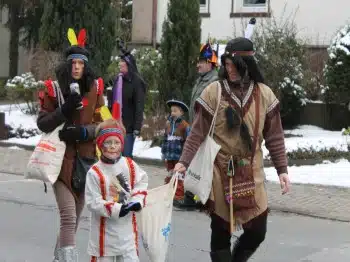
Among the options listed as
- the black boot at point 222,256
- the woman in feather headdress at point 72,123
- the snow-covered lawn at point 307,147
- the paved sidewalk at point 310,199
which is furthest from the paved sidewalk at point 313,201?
the woman in feather headdress at point 72,123

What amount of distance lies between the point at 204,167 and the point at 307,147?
25.7ft

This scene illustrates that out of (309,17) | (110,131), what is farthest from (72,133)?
(309,17)

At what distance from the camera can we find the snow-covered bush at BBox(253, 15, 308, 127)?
1419 cm

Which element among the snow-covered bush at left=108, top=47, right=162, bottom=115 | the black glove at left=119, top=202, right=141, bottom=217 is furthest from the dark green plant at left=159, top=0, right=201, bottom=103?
the black glove at left=119, top=202, right=141, bottom=217

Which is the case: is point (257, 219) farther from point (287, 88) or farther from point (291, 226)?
point (287, 88)

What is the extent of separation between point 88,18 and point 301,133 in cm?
517

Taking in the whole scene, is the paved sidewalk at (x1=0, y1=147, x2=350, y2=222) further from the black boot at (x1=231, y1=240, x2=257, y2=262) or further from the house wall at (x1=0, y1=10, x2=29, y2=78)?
the house wall at (x1=0, y1=10, x2=29, y2=78)

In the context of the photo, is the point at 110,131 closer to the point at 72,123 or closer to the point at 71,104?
the point at 71,104

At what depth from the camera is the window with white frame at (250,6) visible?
1908 centimetres

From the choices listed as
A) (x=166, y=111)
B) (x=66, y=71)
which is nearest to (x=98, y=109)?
(x=66, y=71)

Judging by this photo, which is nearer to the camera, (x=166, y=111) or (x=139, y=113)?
(x=139, y=113)

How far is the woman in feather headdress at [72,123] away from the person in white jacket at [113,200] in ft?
2.02

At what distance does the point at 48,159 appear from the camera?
5172mm

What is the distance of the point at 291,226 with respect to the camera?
7.77 metres
